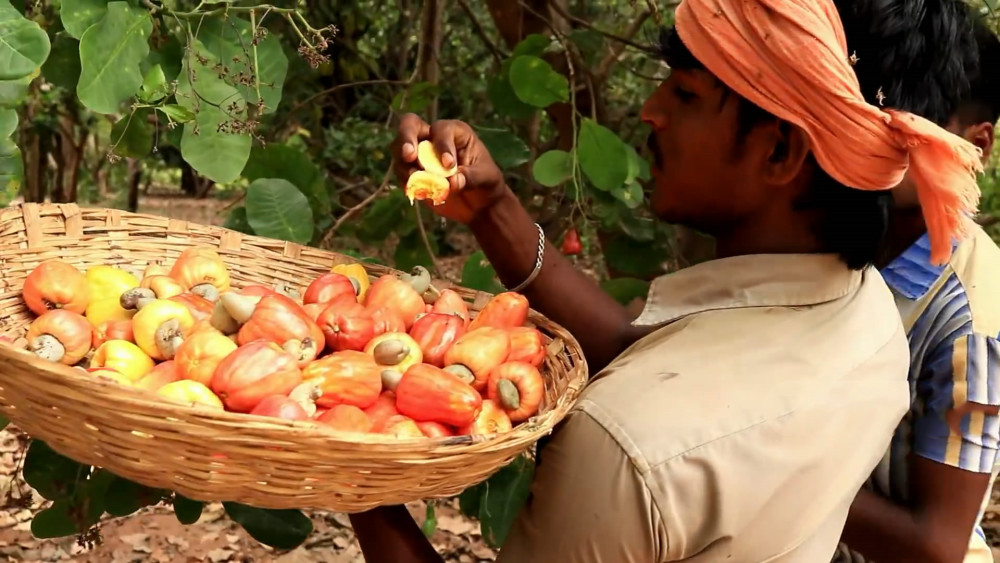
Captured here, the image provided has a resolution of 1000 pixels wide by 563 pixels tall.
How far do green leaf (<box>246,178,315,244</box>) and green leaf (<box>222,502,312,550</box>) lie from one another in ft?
1.65

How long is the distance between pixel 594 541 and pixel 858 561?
73 centimetres

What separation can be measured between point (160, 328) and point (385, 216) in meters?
1.05

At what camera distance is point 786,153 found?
1062 millimetres

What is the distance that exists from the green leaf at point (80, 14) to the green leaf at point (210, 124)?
136mm

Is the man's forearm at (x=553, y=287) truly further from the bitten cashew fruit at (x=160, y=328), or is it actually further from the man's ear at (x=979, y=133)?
the man's ear at (x=979, y=133)

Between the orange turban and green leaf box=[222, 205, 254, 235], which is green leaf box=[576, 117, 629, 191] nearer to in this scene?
green leaf box=[222, 205, 254, 235]

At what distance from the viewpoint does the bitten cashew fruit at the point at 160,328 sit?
1168 mm

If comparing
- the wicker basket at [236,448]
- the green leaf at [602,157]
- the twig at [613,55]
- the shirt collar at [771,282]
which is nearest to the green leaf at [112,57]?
the wicker basket at [236,448]

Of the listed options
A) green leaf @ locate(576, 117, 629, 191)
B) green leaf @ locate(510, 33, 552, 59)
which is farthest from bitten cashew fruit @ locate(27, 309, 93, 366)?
green leaf @ locate(510, 33, 552, 59)

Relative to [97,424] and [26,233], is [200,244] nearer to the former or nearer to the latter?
[26,233]

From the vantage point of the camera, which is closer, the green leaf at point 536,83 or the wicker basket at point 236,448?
the wicker basket at point 236,448

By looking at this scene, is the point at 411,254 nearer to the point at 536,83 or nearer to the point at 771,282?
the point at 536,83

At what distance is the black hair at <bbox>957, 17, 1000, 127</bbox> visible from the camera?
1402mm

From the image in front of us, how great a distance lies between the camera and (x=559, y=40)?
2.45m
